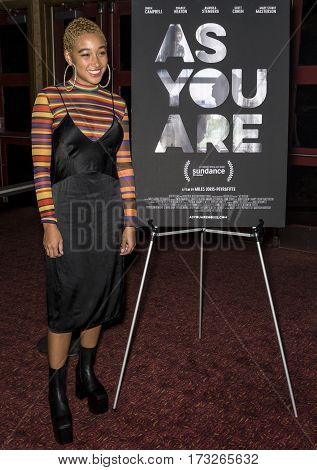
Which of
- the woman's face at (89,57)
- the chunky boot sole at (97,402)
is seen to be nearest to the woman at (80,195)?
the woman's face at (89,57)

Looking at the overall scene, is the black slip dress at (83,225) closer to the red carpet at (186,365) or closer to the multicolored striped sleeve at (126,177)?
the multicolored striped sleeve at (126,177)

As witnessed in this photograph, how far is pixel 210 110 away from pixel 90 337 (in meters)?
0.96

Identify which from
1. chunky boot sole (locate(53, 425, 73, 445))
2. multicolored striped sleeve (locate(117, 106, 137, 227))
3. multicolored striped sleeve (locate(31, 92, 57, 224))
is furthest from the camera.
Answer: multicolored striped sleeve (locate(117, 106, 137, 227))

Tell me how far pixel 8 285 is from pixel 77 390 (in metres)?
1.55

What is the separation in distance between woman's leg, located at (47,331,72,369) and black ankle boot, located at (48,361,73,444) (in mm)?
22

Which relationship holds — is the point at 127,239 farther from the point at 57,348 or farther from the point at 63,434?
the point at 63,434

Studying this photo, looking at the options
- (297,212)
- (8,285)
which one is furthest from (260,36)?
(297,212)

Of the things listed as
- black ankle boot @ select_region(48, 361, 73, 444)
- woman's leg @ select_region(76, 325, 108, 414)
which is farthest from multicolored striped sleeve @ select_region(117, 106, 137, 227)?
black ankle boot @ select_region(48, 361, 73, 444)

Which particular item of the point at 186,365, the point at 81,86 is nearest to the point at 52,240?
the point at 81,86

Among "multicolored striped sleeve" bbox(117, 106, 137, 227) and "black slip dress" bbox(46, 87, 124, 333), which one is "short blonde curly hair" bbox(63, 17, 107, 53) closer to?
"black slip dress" bbox(46, 87, 124, 333)

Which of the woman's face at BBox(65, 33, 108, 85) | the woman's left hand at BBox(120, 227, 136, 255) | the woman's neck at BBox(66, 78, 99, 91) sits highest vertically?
the woman's face at BBox(65, 33, 108, 85)

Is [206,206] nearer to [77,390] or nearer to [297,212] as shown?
[77,390]

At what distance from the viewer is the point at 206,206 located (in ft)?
6.31

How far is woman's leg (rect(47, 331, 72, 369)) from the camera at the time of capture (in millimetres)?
1704
